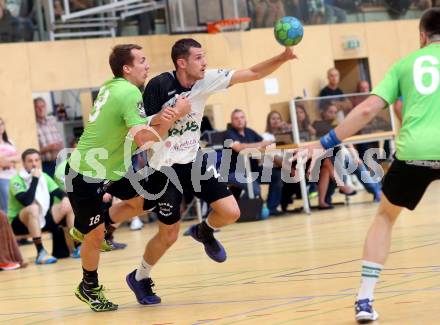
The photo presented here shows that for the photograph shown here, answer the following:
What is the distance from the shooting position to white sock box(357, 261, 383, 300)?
5.83 metres

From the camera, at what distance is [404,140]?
5.83 meters

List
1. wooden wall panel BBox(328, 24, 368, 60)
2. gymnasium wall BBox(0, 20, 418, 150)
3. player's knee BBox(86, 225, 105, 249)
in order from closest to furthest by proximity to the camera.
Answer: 1. player's knee BBox(86, 225, 105, 249)
2. gymnasium wall BBox(0, 20, 418, 150)
3. wooden wall panel BBox(328, 24, 368, 60)

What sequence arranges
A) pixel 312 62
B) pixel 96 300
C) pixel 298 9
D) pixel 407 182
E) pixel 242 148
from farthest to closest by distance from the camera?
pixel 312 62, pixel 298 9, pixel 242 148, pixel 96 300, pixel 407 182

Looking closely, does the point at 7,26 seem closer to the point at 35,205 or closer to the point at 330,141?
the point at 35,205

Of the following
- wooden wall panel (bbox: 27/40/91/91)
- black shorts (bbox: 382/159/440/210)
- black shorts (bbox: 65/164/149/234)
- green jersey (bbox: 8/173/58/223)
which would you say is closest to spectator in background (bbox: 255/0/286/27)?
wooden wall panel (bbox: 27/40/91/91)

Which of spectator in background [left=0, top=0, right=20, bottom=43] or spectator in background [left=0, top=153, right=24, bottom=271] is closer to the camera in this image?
spectator in background [left=0, top=153, right=24, bottom=271]

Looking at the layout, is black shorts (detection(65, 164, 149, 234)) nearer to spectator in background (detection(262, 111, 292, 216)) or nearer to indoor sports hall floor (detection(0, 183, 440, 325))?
indoor sports hall floor (detection(0, 183, 440, 325))

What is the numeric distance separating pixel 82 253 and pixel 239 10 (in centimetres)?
1291

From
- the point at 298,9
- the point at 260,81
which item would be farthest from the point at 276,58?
the point at 298,9

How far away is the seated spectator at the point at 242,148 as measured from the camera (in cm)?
1605

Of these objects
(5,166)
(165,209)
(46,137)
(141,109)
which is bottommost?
(165,209)

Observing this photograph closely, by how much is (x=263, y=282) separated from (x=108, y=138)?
76.1 inches

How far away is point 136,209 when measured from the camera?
862cm

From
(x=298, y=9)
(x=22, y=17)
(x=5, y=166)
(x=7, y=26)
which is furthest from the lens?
(x=298, y=9)
